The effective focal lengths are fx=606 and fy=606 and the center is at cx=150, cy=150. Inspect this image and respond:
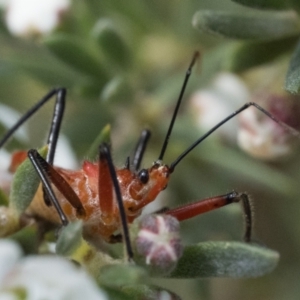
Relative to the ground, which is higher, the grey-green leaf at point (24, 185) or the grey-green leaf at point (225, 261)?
the grey-green leaf at point (24, 185)

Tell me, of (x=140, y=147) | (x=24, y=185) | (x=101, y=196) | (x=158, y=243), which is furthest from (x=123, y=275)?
(x=140, y=147)

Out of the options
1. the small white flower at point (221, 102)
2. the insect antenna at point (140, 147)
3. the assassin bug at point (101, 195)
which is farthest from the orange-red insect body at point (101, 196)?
the small white flower at point (221, 102)

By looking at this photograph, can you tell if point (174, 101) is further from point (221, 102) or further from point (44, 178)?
point (44, 178)

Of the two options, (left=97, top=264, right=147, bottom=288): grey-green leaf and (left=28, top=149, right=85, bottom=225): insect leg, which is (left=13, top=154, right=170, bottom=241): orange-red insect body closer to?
(left=28, top=149, right=85, bottom=225): insect leg

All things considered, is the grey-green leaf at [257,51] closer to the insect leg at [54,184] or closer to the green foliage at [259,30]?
the green foliage at [259,30]

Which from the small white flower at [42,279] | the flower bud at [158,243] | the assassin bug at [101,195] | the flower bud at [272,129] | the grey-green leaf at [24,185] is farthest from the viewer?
the flower bud at [272,129]

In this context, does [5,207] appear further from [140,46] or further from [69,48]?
[140,46]
